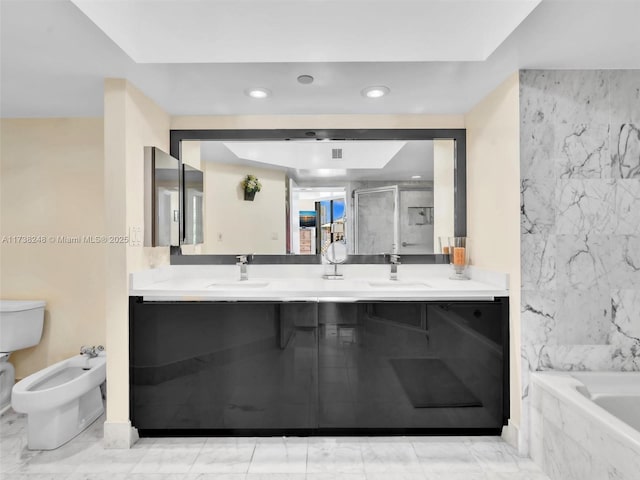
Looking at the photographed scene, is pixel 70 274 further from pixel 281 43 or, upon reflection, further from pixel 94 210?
pixel 281 43

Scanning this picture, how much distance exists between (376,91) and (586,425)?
1.98m

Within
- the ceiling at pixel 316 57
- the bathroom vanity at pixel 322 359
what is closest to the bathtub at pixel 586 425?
the bathroom vanity at pixel 322 359

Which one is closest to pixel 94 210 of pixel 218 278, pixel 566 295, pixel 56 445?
pixel 218 278

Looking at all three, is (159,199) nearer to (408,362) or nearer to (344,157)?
(344,157)

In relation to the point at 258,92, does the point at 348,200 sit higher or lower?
lower

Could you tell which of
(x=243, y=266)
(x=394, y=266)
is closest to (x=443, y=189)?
(x=394, y=266)

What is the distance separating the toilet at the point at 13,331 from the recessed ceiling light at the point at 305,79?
8.11 feet

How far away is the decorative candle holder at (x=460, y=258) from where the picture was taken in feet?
7.89

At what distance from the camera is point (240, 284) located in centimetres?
229

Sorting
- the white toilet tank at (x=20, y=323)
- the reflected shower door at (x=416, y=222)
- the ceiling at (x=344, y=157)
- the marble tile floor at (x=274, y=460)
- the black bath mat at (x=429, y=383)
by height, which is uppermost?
the ceiling at (x=344, y=157)

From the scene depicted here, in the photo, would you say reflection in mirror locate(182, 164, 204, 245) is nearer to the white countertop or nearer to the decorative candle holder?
the white countertop

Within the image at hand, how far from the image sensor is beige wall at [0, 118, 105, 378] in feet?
8.68

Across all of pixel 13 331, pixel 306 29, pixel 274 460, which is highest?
pixel 306 29

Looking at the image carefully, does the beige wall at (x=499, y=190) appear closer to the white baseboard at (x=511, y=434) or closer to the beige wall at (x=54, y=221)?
the white baseboard at (x=511, y=434)
